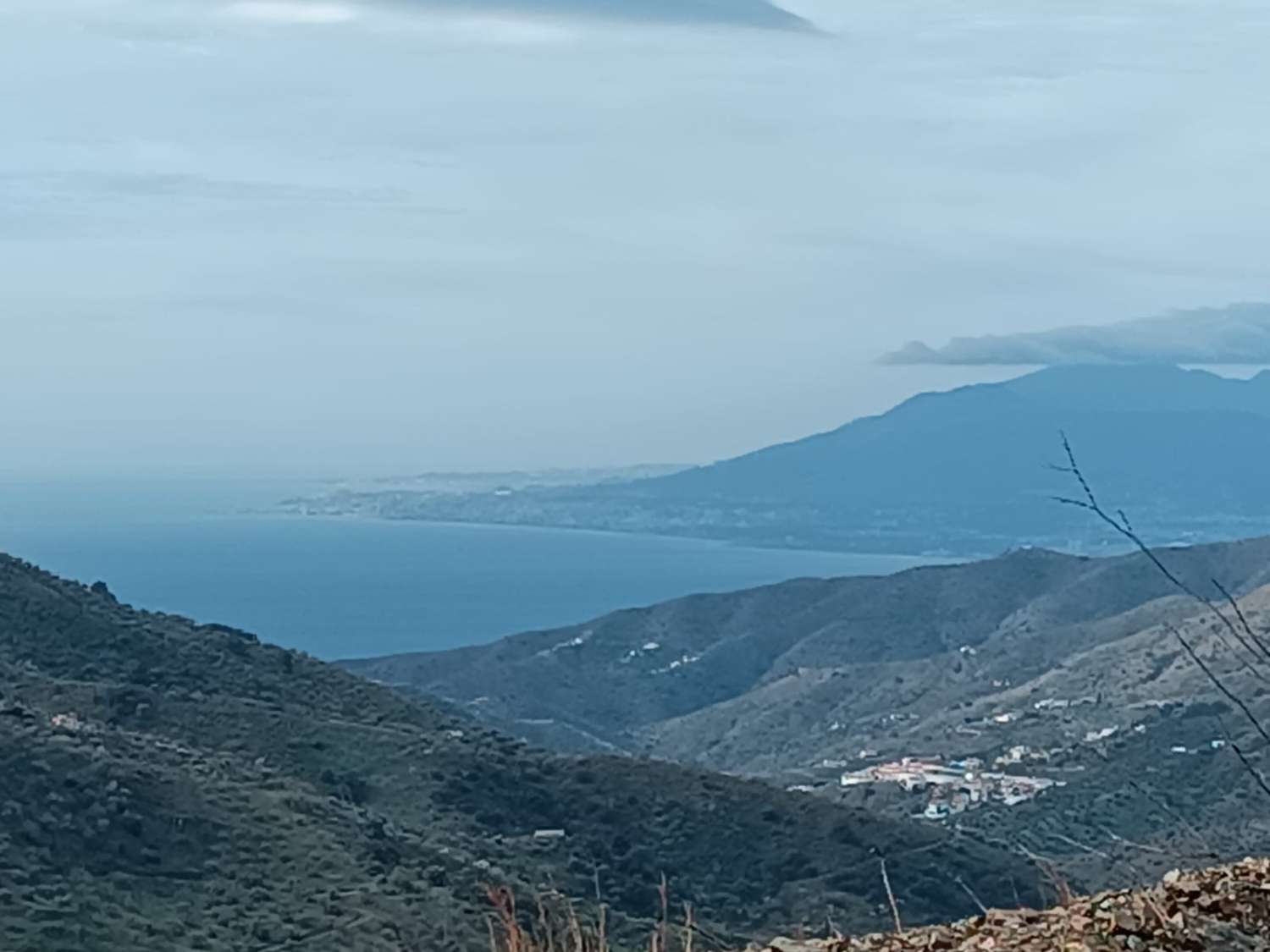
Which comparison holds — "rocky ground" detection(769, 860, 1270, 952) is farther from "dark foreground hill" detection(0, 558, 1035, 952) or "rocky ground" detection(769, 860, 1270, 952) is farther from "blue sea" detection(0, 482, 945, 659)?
"blue sea" detection(0, 482, 945, 659)

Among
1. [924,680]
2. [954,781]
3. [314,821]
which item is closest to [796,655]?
[924,680]

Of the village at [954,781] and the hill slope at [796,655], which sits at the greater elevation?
the village at [954,781]

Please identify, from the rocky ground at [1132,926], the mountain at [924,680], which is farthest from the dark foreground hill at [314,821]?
the rocky ground at [1132,926]

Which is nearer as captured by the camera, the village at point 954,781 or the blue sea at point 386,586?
the village at point 954,781

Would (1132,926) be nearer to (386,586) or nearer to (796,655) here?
(796,655)

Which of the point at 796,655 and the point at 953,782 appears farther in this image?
the point at 796,655

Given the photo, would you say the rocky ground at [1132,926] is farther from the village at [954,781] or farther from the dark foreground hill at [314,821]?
the village at [954,781]
